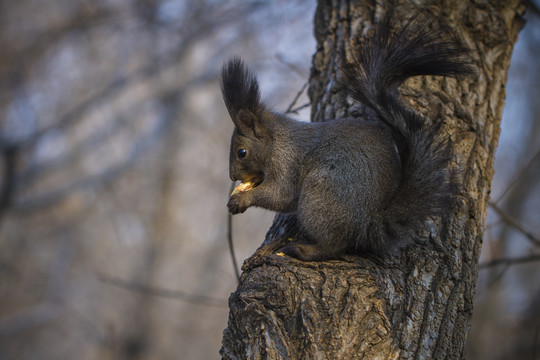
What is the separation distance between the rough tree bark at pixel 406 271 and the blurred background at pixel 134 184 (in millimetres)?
2765

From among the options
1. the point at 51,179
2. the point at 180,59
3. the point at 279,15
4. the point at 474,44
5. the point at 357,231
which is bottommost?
the point at 357,231

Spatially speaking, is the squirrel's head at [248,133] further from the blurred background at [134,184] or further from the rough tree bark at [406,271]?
the blurred background at [134,184]

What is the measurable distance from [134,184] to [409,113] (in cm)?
861

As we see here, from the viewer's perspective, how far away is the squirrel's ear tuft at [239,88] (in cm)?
210

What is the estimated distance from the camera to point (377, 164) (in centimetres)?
188

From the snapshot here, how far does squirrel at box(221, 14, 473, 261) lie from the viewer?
1.77 meters

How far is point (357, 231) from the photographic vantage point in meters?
1.80

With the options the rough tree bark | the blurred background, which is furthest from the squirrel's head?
the blurred background

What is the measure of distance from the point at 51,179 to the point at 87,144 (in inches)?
73.9

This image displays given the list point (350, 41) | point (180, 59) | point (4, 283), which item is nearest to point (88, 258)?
point (4, 283)

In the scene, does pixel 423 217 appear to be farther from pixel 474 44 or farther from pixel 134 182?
pixel 134 182

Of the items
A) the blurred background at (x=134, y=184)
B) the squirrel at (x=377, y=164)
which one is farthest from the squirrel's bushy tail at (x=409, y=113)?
the blurred background at (x=134, y=184)

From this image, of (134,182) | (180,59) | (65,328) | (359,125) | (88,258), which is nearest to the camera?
(359,125)

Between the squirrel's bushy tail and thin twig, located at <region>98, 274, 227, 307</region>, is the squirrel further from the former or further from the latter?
thin twig, located at <region>98, 274, 227, 307</region>
